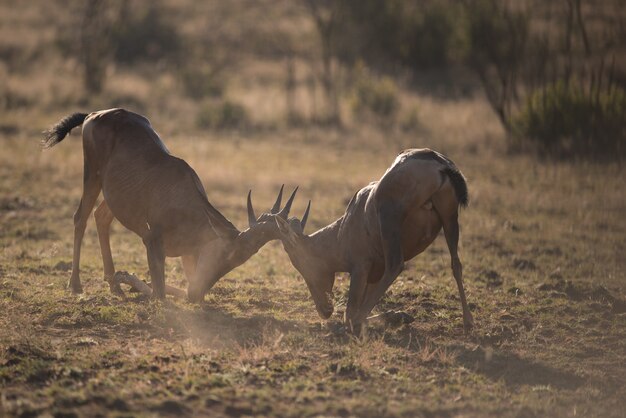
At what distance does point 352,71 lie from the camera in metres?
32.5

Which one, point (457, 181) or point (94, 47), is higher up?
point (94, 47)

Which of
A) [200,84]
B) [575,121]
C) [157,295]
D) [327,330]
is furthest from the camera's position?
[200,84]

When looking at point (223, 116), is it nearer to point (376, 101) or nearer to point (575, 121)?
point (376, 101)

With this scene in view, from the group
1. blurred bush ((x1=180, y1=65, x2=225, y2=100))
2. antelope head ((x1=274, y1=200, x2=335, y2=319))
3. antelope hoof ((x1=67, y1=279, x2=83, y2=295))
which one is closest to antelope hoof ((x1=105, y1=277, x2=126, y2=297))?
antelope hoof ((x1=67, y1=279, x2=83, y2=295))

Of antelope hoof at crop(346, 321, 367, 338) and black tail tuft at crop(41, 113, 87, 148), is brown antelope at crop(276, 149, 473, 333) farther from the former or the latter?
black tail tuft at crop(41, 113, 87, 148)

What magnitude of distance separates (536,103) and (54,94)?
14.2 m

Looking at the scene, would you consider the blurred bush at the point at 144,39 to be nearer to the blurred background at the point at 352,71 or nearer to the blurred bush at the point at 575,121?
the blurred background at the point at 352,71

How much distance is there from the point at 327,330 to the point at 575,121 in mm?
12497

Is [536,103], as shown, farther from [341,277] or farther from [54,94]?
[54,94]

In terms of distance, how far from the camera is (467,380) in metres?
6.93

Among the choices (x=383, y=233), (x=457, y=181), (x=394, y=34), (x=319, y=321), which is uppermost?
(x=394, y=34)

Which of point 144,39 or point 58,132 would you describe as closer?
point 58,132

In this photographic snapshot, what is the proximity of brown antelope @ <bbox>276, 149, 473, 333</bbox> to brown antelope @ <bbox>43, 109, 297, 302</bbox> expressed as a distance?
536 millimetres

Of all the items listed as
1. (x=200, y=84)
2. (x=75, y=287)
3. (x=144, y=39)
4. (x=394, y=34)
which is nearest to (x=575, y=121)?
(x=75, y=287)
